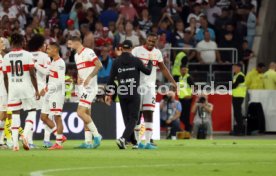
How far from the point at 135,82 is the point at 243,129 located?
45.1 ft

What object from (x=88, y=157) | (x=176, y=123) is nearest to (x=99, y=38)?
(x=176, y=123)

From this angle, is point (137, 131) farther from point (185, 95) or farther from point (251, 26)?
point (251, 26)

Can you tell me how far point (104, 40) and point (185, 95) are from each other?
10.4 feet

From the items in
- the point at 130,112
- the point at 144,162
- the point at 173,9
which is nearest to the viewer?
the point at 144,162

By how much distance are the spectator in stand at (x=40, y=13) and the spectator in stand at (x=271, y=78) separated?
762 centimetres

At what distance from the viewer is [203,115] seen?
35.6 meters

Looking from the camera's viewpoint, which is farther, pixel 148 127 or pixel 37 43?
pixel 37 43

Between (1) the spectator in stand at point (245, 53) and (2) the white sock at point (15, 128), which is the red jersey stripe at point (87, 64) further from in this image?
(1) the spectator in stand at point (245, 53)

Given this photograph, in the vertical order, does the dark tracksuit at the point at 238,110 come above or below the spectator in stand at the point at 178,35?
below

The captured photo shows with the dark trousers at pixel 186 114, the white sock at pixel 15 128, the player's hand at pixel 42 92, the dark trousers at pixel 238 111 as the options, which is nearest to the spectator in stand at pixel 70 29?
the dark trousers at pixel 186 114

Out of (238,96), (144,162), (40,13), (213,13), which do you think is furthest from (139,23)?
(144,162)

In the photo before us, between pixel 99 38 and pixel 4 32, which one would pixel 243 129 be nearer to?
pixel 99 38

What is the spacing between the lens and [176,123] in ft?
117

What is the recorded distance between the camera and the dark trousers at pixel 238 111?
3772cm
